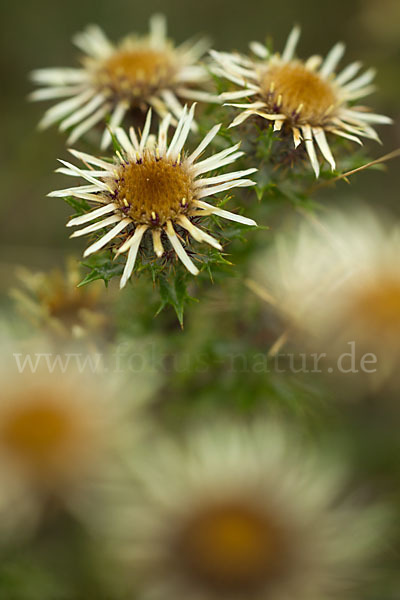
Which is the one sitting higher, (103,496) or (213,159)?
(213,159)

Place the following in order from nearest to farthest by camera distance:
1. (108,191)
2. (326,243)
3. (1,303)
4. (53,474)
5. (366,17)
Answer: (108,191) → (53,474) → (326,243) → (1,303) → (366,17)

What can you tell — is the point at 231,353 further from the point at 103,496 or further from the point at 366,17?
the point at 366,17

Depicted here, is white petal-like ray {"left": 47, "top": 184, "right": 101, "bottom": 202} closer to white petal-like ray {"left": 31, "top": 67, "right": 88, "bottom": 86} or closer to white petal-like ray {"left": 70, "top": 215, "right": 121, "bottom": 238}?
white petal-like ray {"left": 70, "top": 215, "right": 121, "bottom": 238}

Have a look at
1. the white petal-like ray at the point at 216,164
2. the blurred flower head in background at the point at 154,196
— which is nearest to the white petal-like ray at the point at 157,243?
the blurred flower head in background at the point at 154,196

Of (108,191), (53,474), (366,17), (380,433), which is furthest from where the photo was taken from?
(366,17)

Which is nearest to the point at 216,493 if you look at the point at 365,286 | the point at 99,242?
the point at 365,286

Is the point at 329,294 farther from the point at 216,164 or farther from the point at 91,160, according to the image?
the point at 91,160

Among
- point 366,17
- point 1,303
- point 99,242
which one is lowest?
point 1,303
